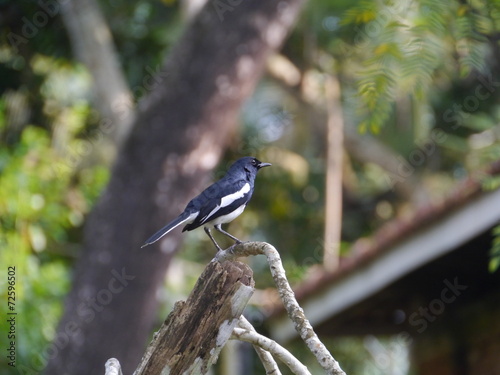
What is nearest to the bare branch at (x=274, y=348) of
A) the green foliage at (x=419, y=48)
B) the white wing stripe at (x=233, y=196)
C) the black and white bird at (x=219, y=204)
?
the black and white bird at (x=219, y=204)

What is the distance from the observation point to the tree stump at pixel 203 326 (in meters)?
2.96

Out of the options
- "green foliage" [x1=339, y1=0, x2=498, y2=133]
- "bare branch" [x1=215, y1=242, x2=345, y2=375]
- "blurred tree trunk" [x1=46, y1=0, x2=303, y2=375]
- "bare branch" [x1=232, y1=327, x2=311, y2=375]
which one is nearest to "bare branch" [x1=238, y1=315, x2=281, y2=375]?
"bare branch" [x1=232, y1=327, x2=311, y2=375]

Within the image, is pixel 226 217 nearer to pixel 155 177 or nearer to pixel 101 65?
pixel 155 177

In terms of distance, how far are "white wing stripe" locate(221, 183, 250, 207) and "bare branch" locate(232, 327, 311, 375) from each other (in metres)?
1.16

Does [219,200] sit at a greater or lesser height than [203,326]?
lesser

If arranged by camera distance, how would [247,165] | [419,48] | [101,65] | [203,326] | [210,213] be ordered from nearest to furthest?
[203,326]
[210,213]
[247,165]
[419,48]
[101,65]

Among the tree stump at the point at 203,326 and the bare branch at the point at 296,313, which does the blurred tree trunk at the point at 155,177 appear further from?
the tree stump at the point at 203,326

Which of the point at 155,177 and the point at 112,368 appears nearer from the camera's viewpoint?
the point at 112,368

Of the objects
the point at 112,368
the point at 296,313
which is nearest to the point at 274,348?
the point at 296,313

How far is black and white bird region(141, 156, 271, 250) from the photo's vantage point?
430cm

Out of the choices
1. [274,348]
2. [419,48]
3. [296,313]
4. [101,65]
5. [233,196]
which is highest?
[296,313]

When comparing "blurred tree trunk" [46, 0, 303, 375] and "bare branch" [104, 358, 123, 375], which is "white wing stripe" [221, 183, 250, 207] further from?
"blurred tree trunk" [46, 0, 303, 375]

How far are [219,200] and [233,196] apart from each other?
93mm

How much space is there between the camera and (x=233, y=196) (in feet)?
14.6
